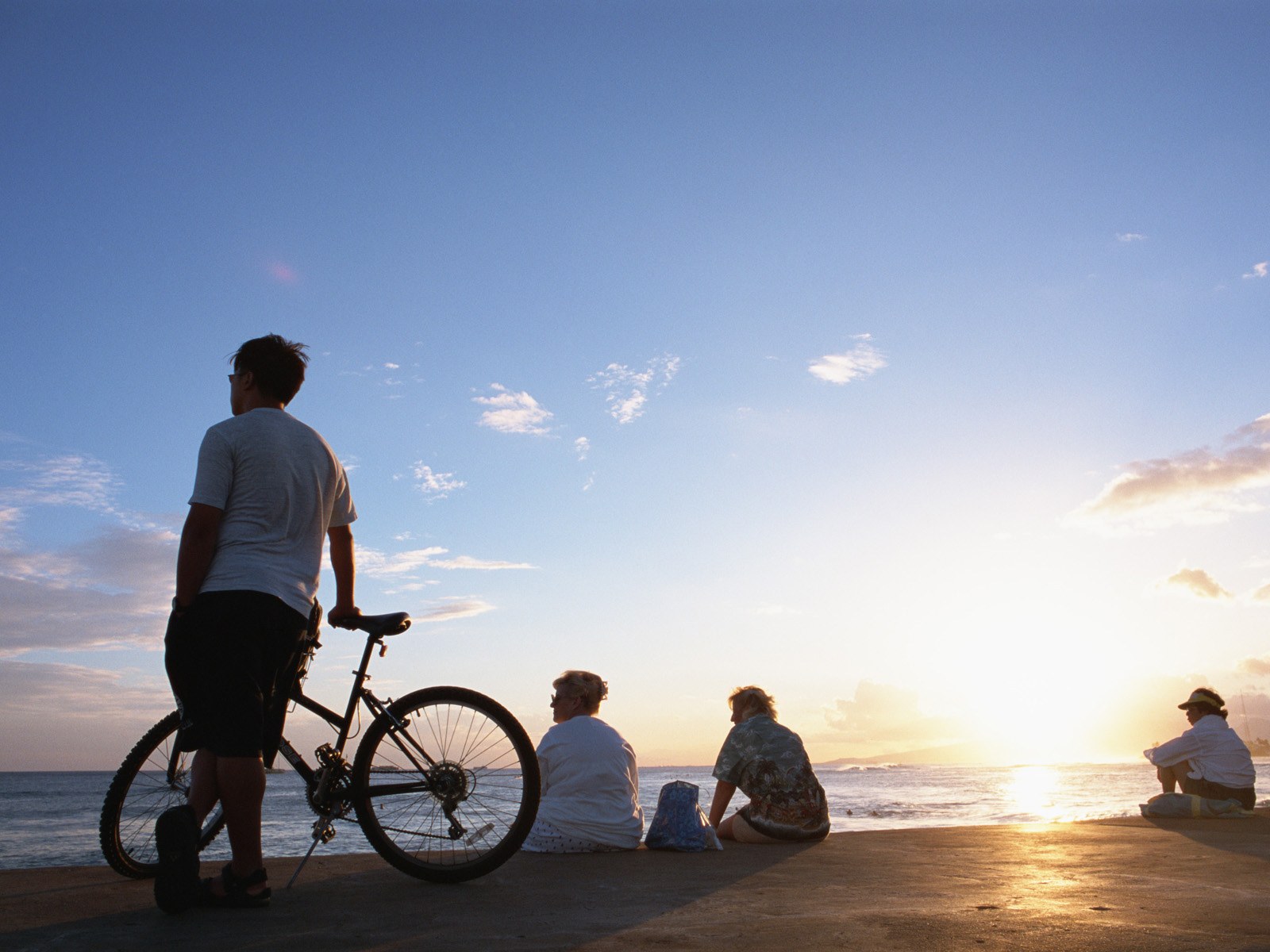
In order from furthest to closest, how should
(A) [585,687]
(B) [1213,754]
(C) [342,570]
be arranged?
(B) [1213,754]
(A) [585,687]
(C) [342,570]

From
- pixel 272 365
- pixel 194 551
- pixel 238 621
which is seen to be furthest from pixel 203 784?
pixel 272 365

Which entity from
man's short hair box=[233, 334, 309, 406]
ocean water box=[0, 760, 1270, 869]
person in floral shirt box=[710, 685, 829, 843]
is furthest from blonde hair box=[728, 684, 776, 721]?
man's short hair box=[233, 334, 309, 406]

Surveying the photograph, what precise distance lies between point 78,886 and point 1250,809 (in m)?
9.60

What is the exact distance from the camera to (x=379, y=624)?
12.9 feet

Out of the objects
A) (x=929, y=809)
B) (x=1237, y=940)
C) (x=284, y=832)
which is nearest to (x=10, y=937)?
(x=1237, y=940)

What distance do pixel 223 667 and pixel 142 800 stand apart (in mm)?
1545

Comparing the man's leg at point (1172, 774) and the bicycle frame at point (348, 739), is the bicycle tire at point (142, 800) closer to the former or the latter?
the bicycle frame at point (348, 739)

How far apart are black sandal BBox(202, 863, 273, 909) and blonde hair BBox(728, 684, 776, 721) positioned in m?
4.06

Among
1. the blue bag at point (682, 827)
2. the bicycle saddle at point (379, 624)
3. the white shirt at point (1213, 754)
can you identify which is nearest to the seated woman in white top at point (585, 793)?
the blue bag at point (682, 827)

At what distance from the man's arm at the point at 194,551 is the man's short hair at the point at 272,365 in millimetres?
649

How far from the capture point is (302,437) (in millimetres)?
3705

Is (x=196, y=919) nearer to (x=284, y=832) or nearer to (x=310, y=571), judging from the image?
(x=310, y=571)

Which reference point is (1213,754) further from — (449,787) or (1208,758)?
(449,787)

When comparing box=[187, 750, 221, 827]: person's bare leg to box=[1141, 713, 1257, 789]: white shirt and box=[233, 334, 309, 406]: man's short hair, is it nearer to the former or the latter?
box=[233, 334, 309, 406]: man's short hair
